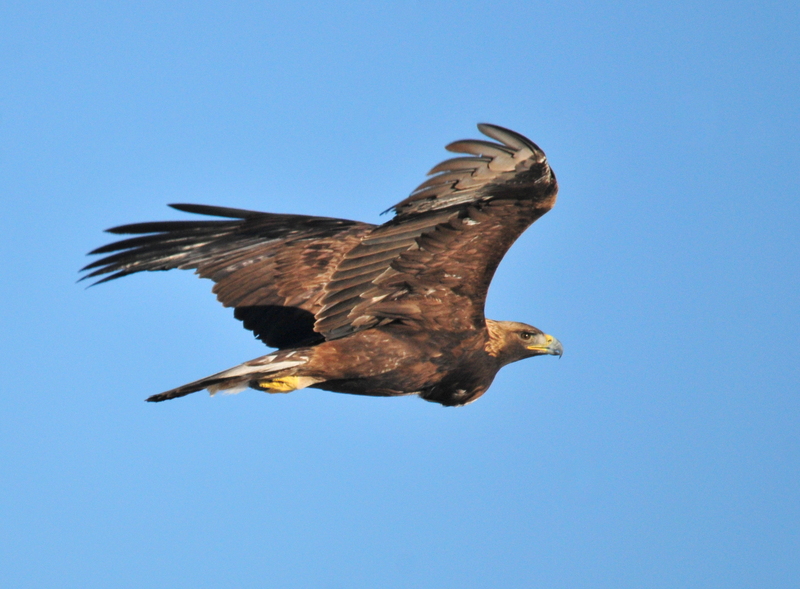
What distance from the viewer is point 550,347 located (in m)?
9.70

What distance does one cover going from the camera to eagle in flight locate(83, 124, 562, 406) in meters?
7.50

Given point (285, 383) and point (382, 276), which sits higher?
point (382, 276)

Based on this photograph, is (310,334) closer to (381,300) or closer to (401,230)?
(381,300)

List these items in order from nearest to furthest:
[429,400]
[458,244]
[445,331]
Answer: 1. [458,244]
2. [445,331]
3. [429,400]

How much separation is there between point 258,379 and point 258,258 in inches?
59.9

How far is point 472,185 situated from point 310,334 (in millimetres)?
2425

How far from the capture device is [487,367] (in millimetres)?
8961

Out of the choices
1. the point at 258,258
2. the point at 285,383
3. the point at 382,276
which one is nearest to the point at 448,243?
the point at 382,276

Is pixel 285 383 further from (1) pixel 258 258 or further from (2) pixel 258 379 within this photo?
(1) pixel 258 258

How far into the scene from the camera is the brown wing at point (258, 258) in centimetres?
925

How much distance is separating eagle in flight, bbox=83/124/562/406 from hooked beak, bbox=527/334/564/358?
2 centimetres

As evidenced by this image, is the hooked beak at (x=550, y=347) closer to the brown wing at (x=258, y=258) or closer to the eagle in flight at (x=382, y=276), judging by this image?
the eagle in flight at (x=382, y=276)

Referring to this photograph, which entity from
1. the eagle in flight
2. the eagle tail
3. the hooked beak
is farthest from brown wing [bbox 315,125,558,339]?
the hooked beak

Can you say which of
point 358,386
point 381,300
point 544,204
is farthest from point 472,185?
point 358,386
